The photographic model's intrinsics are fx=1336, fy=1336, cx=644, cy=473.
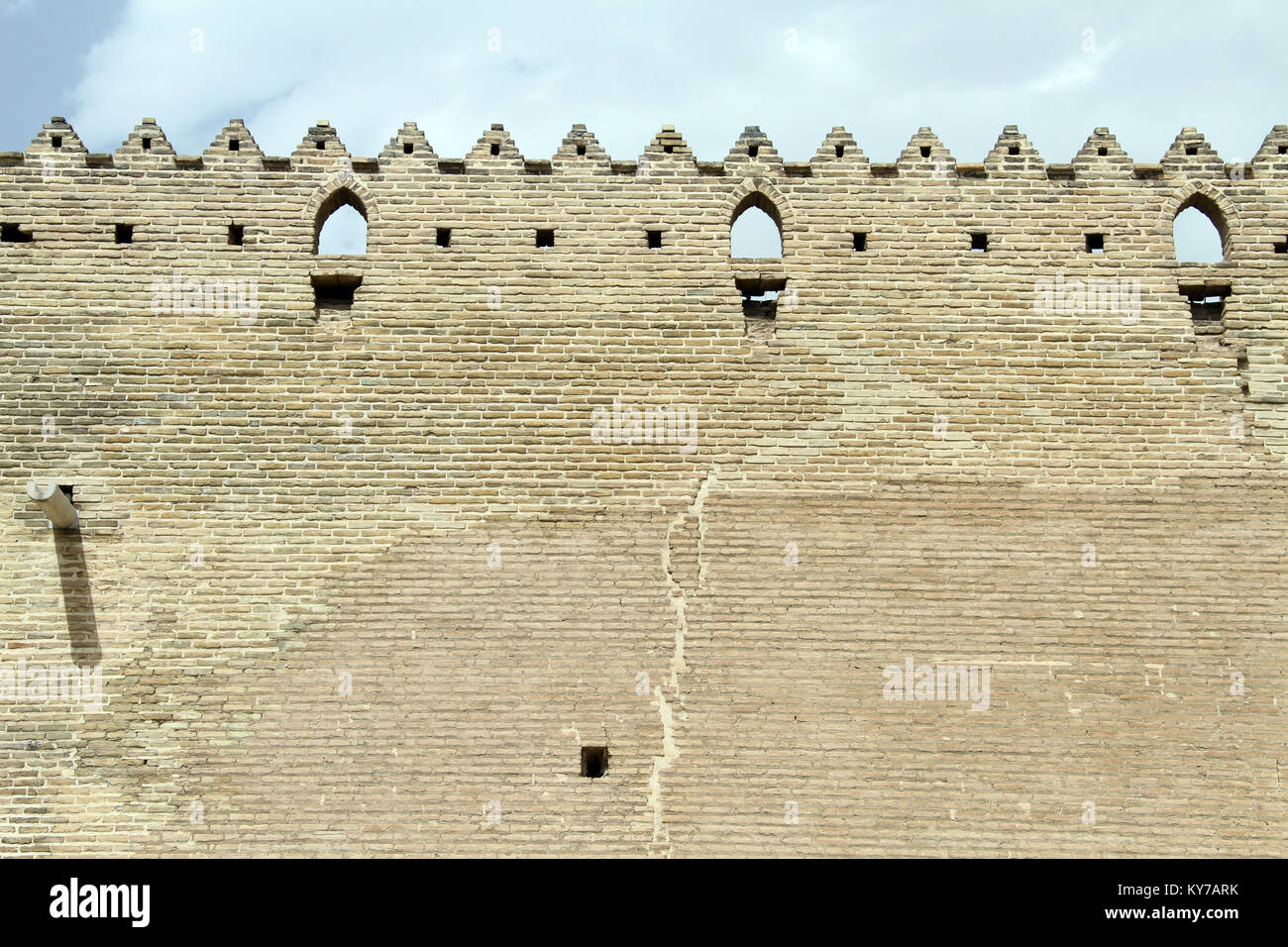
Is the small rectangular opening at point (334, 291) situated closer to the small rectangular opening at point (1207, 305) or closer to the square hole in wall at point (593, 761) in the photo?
the square hole in wall at point (593, 761)

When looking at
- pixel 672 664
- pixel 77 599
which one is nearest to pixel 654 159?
pixel 672 664

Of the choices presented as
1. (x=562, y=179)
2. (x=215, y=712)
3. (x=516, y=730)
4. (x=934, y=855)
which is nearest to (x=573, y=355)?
(x=562, y=179)

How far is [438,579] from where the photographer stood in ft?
36.2

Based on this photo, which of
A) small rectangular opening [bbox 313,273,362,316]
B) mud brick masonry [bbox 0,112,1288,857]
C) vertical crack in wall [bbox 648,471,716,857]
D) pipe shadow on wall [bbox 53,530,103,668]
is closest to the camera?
vertical crack in wall [bbox 648,471,716,857]

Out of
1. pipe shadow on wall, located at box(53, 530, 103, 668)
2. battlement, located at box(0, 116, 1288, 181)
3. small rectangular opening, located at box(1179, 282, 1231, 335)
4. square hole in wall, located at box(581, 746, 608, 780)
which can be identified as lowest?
square hole in wall, located at box(581, 746, 608, 780)

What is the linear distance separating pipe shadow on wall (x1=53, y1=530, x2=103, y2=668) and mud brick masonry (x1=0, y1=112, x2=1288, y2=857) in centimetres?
3

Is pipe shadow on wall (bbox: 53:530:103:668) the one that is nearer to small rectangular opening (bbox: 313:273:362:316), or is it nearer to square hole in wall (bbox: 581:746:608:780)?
small rectangular opening (bbox: 313:273:362:316)

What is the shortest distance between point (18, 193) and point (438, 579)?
5238 millimetres

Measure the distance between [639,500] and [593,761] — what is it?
218cm

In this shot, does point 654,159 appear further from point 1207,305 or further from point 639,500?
point 1207,305

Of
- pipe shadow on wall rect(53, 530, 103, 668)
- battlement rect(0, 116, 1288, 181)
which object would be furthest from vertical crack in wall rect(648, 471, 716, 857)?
pipe shadow on wall rect(53, 530, 103, 668)

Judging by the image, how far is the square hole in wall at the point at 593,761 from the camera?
10672 mm

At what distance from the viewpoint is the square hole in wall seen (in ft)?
35.0

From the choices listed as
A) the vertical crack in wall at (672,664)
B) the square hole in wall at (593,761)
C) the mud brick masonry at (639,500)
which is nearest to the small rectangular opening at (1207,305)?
the mud brick masonry at (639,500)
